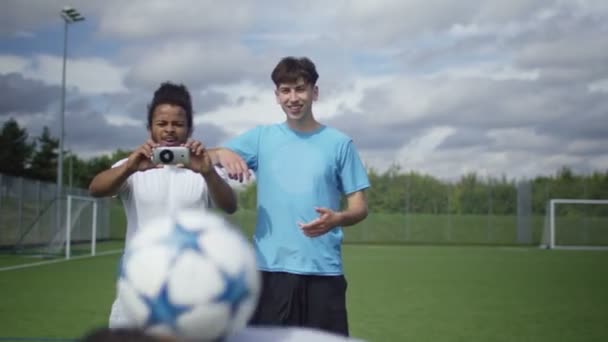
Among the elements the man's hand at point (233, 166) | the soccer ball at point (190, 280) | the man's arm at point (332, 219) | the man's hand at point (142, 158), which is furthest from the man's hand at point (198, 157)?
the soccer ball at point (190, 280)

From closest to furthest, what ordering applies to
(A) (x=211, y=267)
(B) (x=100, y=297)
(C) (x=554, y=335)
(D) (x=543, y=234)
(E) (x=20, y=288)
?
(A) (x=211, y=267), (C) (x=554, y=335), (B) (x=100, y=297), (E) (x=20, y=288), (D) (x=543, y=234)

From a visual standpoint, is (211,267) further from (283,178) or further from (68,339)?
(68,339)

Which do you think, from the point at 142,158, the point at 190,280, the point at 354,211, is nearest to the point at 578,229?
the point at 354,211

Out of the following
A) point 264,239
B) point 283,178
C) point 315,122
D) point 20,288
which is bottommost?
point 20,288

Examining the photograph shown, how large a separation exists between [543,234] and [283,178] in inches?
1528

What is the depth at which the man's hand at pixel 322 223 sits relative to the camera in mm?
3045

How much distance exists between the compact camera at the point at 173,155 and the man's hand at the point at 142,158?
0.60 feet

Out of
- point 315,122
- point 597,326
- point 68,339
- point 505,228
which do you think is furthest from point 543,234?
point 315,122

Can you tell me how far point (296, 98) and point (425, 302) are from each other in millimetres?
8847

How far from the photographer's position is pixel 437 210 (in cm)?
4228

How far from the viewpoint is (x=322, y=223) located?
3.06m

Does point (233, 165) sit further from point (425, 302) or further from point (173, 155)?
point (425, 302)

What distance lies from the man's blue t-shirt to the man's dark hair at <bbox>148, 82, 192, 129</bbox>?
41 centimetres

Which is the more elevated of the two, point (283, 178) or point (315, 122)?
point (315, 122)
